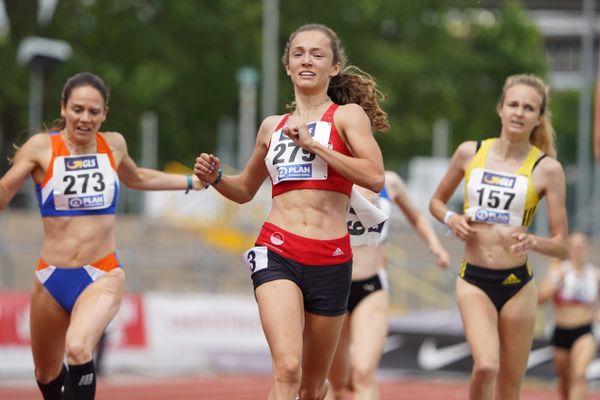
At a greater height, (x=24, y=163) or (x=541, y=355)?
(x=24, y=163)

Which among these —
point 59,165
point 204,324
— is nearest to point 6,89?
point 204,324

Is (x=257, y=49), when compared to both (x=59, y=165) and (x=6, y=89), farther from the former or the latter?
(x=59, y=165)

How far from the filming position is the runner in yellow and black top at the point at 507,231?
310 inches

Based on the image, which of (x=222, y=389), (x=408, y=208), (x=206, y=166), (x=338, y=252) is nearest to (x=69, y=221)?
(x=206, y=166)

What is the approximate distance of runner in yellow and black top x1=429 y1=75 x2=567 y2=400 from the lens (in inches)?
310

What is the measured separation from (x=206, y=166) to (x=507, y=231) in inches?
94.8

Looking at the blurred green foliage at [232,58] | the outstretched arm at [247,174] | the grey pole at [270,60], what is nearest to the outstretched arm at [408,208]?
the outstretched arm at [247,174]

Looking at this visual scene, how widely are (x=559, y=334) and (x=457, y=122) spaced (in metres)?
29.7

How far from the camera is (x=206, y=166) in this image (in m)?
6.59

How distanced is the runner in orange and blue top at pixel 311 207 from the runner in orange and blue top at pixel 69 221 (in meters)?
1.21

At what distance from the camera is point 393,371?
1792 centimetres

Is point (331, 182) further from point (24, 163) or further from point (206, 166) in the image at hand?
point (24, 163)

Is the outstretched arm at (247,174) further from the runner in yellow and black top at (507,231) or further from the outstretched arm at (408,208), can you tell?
the outstretched arm at (408,208)

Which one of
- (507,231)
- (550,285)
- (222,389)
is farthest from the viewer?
(222,389)
